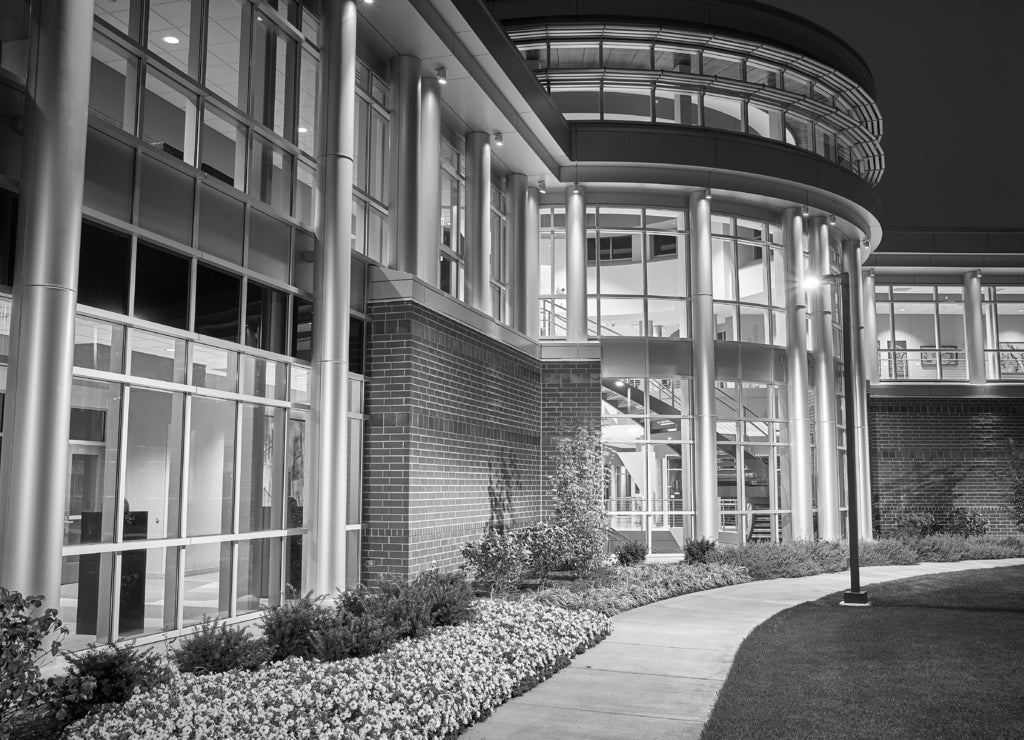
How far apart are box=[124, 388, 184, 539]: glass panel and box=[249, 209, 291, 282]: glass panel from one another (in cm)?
228

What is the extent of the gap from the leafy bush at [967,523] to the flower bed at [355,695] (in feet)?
71.3

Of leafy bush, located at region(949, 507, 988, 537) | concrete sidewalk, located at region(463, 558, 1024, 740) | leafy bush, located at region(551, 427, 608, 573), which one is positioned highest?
leafy bush, located at region(551, 427, 608, 573)

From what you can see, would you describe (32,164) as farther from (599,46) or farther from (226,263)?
(599,46)

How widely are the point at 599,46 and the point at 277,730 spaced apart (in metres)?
20.4

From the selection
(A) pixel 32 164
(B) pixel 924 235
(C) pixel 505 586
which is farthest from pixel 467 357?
(B) pixel 924 235

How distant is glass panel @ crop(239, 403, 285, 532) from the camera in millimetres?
11094

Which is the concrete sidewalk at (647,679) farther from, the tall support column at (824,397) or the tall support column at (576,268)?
the tall support column at (824,397)

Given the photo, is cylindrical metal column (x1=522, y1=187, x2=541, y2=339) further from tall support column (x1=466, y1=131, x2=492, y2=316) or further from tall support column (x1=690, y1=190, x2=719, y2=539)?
tall support column (x1=690, y1=190, x2=719, y2=539)

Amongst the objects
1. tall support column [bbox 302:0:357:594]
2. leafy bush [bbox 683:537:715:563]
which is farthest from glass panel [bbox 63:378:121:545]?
leafy bush [bbox 683:537:715:563]

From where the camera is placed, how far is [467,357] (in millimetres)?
15844

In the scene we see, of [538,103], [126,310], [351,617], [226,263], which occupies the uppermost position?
[538,103]

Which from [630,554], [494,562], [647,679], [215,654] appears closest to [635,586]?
[494,562]

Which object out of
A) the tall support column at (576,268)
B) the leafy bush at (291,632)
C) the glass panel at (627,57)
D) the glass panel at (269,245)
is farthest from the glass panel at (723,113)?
the leafy bush at (291,632)

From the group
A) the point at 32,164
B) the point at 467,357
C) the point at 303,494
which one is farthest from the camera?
the point at 467,357
